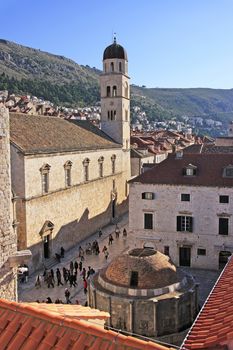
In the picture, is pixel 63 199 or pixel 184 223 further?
pixel 63 199

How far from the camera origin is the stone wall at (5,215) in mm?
12336

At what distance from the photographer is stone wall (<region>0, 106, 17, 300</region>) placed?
1234 cm

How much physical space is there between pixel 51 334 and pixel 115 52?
47.6m

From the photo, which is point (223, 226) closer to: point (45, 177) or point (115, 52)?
point (45, 177)

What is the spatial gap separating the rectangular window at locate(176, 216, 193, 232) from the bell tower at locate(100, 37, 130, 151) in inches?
877

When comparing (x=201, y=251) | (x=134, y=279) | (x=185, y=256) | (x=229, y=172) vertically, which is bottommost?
(x=185, y=256)

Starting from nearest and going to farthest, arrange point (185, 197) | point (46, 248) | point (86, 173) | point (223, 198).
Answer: point (223, 198), point (185, 197), point (46, 248), point (86, 173)

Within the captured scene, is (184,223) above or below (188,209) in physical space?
below

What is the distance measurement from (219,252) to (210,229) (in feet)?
6.21

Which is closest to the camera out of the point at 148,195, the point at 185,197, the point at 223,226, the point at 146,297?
the point at 146,297

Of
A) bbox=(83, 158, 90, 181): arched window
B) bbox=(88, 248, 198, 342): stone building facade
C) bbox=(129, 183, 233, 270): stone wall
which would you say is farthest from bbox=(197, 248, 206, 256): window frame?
bbox=(83, 158, 90, 181): arched window

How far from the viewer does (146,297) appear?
68.8 ft

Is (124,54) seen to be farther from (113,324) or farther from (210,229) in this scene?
(113,324)

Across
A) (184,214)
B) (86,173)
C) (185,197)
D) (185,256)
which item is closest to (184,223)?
(184,214)
